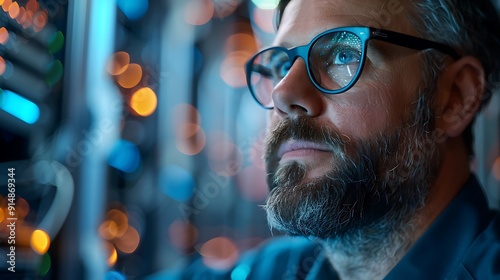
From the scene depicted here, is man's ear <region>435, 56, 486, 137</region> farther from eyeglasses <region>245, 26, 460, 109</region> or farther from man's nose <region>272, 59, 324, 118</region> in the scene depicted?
man's nose <region>272, 59, 324, 118</region>

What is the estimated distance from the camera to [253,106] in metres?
1.47

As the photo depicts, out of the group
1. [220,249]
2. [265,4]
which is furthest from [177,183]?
[265,4]

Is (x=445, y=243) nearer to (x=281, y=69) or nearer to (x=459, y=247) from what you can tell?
(x=459, y=247)

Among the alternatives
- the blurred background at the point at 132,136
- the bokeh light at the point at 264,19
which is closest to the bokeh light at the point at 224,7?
the blurred background at the point at 132,136

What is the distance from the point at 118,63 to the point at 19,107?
0.37m

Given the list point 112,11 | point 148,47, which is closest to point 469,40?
point 112,11

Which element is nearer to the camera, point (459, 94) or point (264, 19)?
point (459, 94)

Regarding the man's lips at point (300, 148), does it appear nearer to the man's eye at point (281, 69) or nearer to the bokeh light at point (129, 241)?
the man's eye at point (281, 69)

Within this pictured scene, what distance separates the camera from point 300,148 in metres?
0.69

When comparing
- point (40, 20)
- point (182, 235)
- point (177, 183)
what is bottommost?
point (182, 235)

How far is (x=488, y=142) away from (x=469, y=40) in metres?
0.56

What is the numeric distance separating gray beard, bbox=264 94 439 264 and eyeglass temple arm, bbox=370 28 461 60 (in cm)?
8

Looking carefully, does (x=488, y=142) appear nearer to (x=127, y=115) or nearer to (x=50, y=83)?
(x=127, y=115)

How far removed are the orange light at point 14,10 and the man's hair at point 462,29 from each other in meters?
0.40
